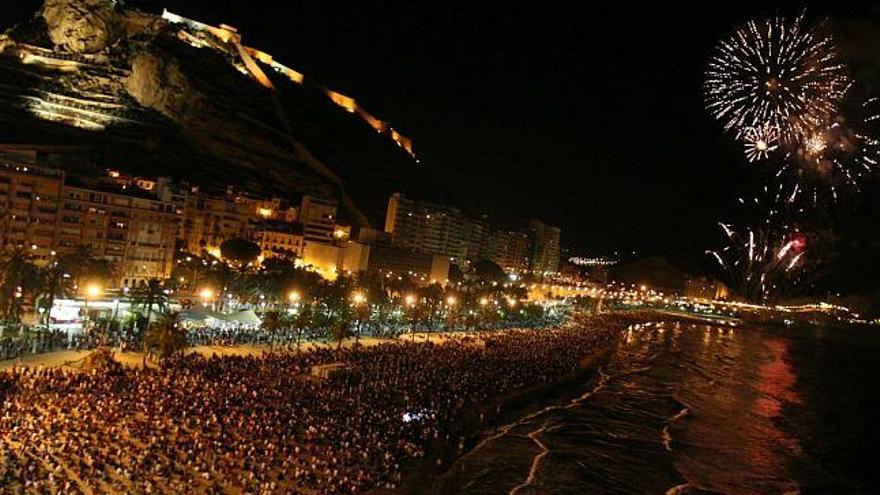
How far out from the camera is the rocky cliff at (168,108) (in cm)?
10850

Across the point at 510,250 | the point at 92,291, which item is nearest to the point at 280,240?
the point at 92,291

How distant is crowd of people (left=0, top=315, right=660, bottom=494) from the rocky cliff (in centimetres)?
7004

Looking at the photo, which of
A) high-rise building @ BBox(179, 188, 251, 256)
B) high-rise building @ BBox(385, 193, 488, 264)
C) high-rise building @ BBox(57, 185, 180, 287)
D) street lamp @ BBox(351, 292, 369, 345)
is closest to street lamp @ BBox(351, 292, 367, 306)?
street lamp @ BBox(351, 292, 369, 345)

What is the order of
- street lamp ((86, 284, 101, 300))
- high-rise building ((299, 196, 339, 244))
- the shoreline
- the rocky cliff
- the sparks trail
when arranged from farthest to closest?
the rocky cliff, high-rise building ((299, 196, 339, 244)), street lamp ((86, 284, 101, 300)), the sparks trail, the shoreline

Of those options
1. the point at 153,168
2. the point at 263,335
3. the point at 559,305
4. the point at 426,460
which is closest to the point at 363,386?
the point at 426,460

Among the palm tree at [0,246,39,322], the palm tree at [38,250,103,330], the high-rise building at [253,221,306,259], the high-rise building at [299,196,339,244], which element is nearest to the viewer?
the palm tree at [0,246,39,322]

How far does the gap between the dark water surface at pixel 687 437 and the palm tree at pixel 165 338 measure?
59.2 ft

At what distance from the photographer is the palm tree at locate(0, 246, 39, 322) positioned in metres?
40.0

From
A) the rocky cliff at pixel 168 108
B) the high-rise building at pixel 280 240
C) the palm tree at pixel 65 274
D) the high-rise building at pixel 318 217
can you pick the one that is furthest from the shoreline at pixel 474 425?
the rocky cliff at pixel 168 108

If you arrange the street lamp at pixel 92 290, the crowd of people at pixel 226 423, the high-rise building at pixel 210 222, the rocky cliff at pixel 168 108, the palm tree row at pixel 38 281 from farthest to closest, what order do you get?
1. the rocky cliff at pixel 168 108
2. the high-rise building at pixel 210 222
3. the street lamp at pixel 92 290
4. the palm tree row at pixel 38 281
5. the crowd of people at pixel 226 423

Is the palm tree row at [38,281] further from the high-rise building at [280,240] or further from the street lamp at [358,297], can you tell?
the high-rise building at [280,240]

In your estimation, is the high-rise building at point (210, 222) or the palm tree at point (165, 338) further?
the high-rise building at point (210, 222)

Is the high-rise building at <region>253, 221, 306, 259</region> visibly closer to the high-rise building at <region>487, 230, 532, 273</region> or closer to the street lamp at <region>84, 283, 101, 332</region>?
the street lamp at <region>84, 283, 101, 332</region>

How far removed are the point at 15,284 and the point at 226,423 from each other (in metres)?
20.7
